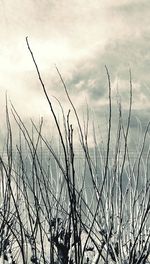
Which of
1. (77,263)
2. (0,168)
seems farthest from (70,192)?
(0,168)

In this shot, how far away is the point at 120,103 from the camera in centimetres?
475

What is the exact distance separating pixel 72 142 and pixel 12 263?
15.9 ft

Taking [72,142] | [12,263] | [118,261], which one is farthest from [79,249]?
[12,263]

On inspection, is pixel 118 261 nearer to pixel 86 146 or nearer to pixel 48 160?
pixel 86 146

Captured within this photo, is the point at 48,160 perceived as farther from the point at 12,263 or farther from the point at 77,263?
the point at 77,263

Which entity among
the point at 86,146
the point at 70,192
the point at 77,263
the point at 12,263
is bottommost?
the point at 12,263

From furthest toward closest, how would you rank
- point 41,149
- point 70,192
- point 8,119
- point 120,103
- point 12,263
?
point 12,263
point 41,149
point 120,103
point 8,119
point 70,192

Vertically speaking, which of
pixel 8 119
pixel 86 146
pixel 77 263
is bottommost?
pixel 77 263

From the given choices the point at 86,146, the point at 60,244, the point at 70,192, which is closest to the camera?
the point at 70,192

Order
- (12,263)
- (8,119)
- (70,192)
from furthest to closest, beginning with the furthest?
(12,263), (8,119), (70,192)

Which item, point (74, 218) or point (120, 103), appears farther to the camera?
point (120, 103)

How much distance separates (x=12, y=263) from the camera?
7.32 m

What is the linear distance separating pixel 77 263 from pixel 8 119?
67.5 inches

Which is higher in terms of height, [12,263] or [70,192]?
[70,192]
